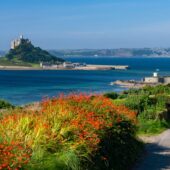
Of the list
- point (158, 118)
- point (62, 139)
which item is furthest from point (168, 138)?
point (62, 139)

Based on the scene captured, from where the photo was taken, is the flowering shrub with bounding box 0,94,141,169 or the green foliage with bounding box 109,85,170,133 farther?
the green foliage with bounding box 109,85,170,133

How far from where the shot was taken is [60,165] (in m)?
9.45

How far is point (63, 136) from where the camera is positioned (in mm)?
10578

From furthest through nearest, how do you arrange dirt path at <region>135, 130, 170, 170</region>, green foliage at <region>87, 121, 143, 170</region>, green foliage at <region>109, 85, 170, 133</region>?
green foliage at <region>109, 85, 170, 133</region>, dirt path at <region>135, 130, 170, 170</region>, green foliage at <region>87, 121, 143, 170</region>

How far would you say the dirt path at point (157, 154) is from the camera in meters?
14.0

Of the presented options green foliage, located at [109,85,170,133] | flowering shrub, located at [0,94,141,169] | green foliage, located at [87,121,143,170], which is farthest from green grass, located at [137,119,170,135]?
flowering shrub, located at [0,94,141,169]

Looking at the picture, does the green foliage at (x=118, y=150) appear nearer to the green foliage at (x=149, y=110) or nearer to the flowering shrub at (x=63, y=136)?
the flowering shrub at (x=63, y=136)

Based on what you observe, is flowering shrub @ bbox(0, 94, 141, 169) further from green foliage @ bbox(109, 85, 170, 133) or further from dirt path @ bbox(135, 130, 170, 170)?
green foliage @ bbox(109, 85, 170, 133)

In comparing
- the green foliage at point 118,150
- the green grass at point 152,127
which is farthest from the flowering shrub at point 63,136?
the green grass at point 152,127

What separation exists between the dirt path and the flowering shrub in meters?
1.01

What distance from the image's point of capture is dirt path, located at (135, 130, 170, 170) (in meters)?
14.0

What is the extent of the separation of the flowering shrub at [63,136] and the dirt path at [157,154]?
3.32 ft

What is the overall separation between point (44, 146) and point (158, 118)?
1260cm

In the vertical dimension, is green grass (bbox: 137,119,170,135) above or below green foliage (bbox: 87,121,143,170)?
below
